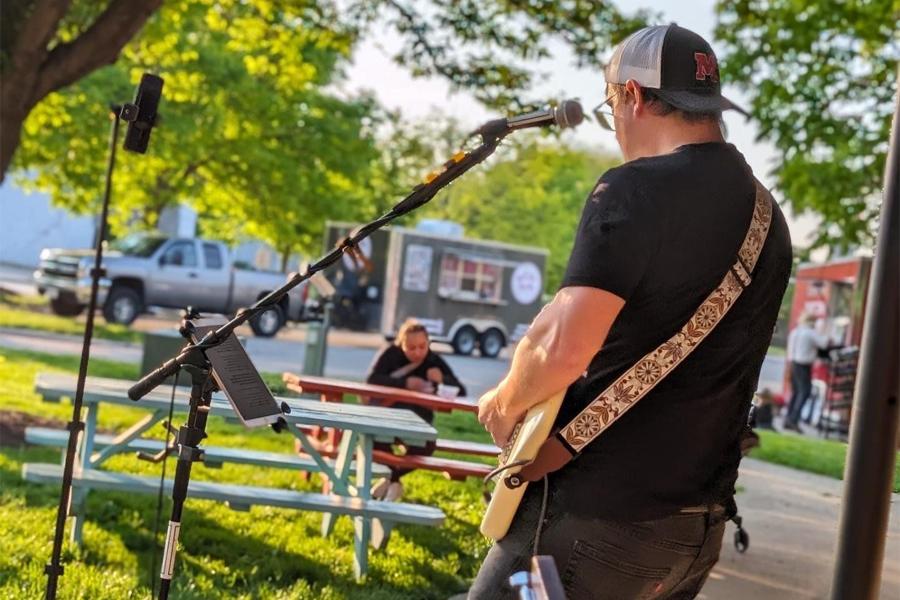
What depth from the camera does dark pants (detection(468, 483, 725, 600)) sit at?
2402mm

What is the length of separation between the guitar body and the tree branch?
8028 millimetres

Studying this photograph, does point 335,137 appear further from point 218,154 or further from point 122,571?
point 122,571

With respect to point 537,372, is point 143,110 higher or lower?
higher

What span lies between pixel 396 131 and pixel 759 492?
31378 mm

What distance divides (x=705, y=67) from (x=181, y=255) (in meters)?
24.4

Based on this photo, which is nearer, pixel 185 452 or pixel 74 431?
pixel 185 452

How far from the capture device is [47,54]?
9.88 metres

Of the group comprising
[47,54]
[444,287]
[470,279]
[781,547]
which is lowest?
[781,547]

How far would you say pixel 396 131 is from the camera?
40.8 m

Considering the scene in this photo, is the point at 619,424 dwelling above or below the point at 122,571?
above

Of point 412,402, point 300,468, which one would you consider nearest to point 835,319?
point 412,402

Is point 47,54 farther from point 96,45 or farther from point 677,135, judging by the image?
point 677,135

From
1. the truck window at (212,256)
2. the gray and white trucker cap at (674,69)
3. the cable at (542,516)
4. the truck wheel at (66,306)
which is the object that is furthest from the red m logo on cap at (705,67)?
the truck window at (212,256)

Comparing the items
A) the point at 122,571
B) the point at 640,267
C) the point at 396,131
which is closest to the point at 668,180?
the point at 640,267
